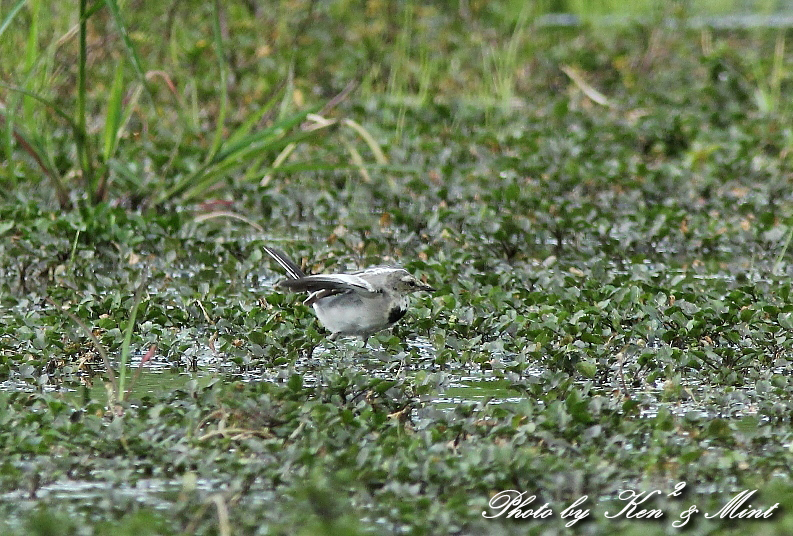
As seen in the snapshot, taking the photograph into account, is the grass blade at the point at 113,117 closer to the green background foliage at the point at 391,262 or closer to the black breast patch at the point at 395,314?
the green background foliage at the point at 391,262

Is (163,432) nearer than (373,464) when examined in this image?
No

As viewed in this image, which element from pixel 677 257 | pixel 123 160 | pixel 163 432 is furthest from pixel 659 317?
pixel 123 160

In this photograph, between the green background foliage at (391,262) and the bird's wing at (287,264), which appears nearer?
the green background foliage at (391,262)

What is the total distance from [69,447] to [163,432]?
0.29 meters

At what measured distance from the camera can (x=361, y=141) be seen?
9.41 metres

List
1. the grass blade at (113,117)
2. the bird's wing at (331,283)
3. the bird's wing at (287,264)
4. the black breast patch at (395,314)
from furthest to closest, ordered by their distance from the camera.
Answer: the grass blade at (113,117)
the bird's wing at (287,264)
the black breast patch at (395,314)
the bird's wing at (331,283)

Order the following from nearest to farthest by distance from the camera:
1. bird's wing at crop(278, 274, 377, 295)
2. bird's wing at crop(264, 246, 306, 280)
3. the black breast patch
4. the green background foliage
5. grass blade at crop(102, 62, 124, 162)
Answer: the green background foliage
bird's wing at crop(278, 274, 377, 295)
the black breast patch
bird's wing at crop(264, 246, 306, 280)
grass blade at crop(102, 62, 124, 162)

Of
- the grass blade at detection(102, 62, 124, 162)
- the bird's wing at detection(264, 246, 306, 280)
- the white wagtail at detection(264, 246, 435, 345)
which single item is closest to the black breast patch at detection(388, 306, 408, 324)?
the white wagtail at detection(264, 246, 435, 345)

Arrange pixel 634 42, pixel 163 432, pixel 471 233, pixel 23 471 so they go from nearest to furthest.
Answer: pixel 23 471
pixel 163 432
pixel 471 233
pixel 634 42

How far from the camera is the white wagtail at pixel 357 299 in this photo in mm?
5332

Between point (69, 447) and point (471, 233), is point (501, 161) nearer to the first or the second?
point (471, 233)

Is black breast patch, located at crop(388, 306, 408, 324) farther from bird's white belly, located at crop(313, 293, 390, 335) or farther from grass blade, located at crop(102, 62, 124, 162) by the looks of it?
grass blade, located at crop(102, 62, 124, 162)

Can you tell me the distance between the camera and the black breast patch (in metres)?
5.39

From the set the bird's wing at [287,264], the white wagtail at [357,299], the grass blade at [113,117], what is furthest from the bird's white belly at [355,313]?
the grass blade at [113,117]
